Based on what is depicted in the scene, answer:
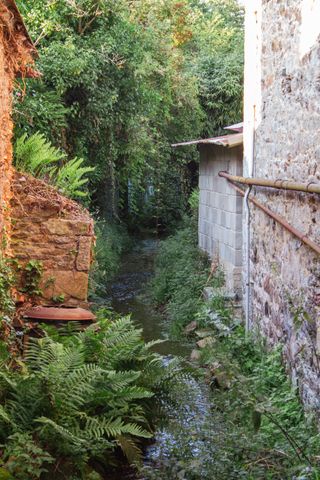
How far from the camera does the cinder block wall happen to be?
38.0 feet

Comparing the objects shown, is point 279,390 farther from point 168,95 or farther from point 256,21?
point 168,95

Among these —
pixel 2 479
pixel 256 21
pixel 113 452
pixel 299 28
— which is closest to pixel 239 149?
pixel 256 21

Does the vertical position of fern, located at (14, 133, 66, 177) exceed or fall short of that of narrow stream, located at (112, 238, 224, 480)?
it exceeds it

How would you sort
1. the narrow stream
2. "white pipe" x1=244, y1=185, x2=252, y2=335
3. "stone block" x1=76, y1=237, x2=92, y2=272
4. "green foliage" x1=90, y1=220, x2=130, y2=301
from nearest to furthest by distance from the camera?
the narrow stream → "stone block" x1=76, y1=237, x2=92, y2=272 → "white pipe" x1=244, y1=185, x2=252, y2=335 → "green foliage" x1=90, y1=220, x2=130, y2=301

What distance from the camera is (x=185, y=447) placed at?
5707 mm

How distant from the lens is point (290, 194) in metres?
7.38

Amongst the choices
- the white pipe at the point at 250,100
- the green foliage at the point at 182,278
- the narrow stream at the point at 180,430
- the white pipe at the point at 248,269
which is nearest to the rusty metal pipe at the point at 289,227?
the white pipe at the point at 248,269

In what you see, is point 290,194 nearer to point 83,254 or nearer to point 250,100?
point 83,254

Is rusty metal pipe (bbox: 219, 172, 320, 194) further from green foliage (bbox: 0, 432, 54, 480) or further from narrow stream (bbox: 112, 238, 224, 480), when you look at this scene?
green foliage (bbox: 0, 432, 54, 480)

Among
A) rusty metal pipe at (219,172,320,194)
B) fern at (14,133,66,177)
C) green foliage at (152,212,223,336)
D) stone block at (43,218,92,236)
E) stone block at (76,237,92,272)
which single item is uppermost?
fern at (14,133,66,177)

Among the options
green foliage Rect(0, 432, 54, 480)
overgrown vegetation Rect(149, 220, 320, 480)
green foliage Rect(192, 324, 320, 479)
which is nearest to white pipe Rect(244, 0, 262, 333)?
overgrown vegetation Rect(149, 220, 320, 480)

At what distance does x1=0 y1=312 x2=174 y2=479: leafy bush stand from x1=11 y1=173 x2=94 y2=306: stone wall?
1345mm

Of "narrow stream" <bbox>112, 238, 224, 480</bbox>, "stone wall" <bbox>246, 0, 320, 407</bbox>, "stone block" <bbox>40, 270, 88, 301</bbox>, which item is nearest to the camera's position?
"narrow stream" <bbox>112, 238, 224, 480</bbox>

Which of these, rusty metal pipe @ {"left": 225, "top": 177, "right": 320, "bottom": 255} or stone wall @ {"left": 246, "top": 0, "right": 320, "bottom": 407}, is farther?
stone wall @ {"left": 246, "top": 0, "right": 320, "bottom": 407}
